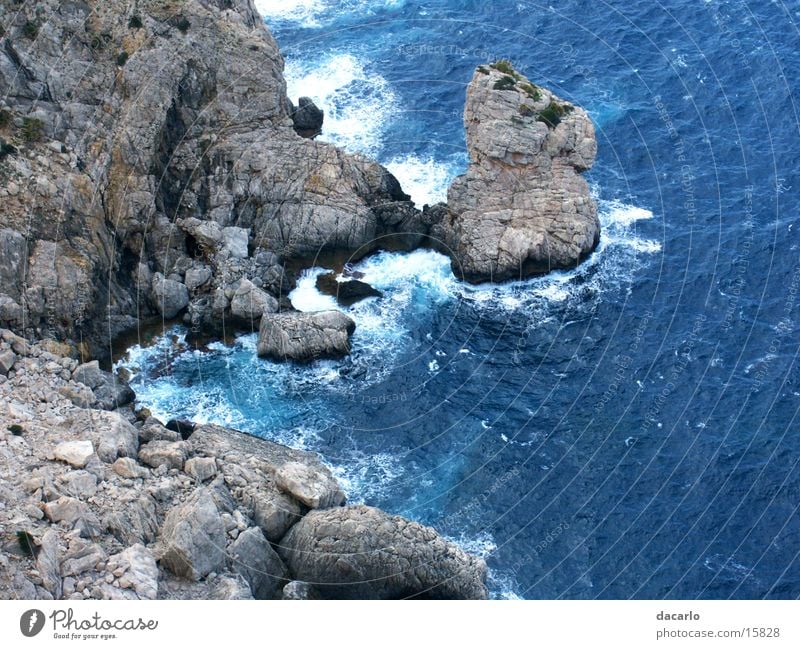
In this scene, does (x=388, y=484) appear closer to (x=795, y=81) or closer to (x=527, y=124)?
(x=527, y=124)

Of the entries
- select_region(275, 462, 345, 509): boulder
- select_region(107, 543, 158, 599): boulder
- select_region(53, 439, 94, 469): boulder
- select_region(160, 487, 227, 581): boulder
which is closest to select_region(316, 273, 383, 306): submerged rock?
select_region(275, 462, 345, 509): boulder

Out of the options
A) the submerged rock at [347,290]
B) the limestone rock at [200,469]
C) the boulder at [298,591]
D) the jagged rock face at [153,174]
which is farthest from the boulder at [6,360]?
the submerged rock at [347,290]

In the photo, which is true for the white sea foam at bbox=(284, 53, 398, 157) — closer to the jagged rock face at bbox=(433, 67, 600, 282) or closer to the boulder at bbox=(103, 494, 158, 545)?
the jagged rock face at bbox=(433, 67, 600, 282)

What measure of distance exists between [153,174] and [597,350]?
45.5 meters

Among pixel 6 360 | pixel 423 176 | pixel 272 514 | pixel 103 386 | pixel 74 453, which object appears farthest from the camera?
pixel 423 176

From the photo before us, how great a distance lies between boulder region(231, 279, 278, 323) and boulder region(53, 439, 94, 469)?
2843cm

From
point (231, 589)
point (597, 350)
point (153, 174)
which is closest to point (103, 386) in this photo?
point (153, 174)

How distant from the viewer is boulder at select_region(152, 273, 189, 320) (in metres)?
116

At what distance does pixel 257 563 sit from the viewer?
89312mm

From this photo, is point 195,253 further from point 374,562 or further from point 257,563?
point 374,562

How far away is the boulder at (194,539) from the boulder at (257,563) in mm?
1213

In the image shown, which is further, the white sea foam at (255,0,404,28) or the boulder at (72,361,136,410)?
the white sea foam at (255,0,404,28)

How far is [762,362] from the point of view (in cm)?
11381
